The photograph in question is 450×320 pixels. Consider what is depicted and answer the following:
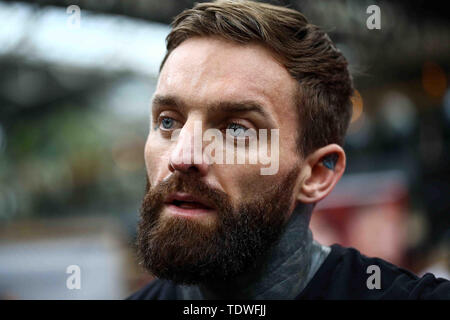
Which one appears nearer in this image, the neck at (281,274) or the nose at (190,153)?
the nose at (190,153)

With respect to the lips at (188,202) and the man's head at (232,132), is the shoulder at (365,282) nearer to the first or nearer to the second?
the man's head at (232,132)

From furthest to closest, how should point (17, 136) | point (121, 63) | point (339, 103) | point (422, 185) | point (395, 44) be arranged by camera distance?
point (17, 136)
point (121, 63)
point (422, 185)
point (395, 44)
point (339, 103)

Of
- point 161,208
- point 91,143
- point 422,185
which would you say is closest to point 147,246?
point 161,208

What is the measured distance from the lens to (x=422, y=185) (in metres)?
12.6

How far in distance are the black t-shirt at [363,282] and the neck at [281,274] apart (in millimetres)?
58

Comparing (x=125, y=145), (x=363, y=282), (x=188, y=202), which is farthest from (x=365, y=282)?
(x=125, y=145)

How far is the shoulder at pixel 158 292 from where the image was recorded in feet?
8.02

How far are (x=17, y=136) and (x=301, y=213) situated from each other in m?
19.2

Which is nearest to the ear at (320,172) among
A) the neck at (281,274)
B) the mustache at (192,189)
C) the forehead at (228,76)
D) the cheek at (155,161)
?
the neck at (281,274)

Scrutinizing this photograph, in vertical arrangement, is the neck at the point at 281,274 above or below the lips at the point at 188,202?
below

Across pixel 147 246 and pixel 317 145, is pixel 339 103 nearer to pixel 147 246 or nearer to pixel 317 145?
pixel 317 145

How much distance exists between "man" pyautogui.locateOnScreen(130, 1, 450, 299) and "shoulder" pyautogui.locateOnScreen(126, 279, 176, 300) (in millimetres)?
184

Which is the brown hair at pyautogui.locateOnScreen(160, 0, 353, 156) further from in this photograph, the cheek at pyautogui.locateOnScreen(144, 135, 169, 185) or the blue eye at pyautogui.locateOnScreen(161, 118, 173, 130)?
the cheek at pyautogui.locateOnScreen(144, 135, 169, 185)

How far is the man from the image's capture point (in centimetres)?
196
